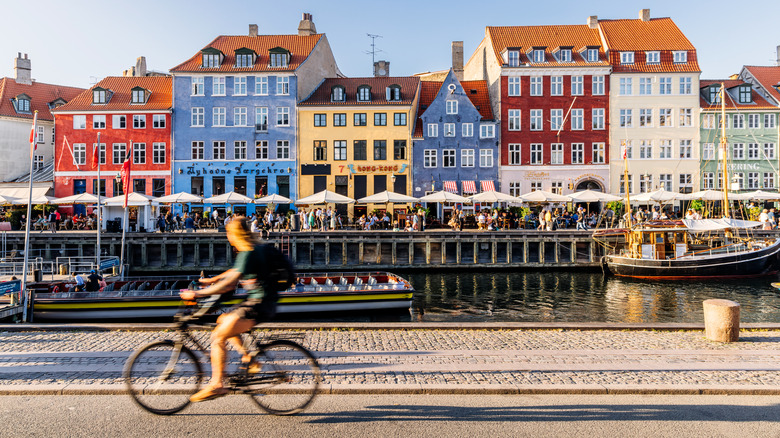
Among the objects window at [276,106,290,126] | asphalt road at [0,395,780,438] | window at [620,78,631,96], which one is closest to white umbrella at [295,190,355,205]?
window at [276,106,290,126]

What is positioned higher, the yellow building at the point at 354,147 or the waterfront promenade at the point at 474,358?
the yellow building at the point at 354,147

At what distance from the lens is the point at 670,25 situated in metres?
47.6

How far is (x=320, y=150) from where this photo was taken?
4503cm

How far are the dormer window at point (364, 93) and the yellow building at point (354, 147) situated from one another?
46cm

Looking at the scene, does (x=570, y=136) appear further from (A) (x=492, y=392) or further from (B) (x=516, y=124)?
(A) (x=492, y=392)

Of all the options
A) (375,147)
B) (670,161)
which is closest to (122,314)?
(375,147)

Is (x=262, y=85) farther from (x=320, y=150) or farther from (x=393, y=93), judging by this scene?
(x=393, y=93)

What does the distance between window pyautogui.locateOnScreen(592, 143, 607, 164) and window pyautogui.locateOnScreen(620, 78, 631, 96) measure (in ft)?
14.4

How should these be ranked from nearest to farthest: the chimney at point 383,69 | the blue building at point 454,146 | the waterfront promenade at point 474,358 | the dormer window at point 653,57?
the waterfront promenade at point 474,358 → the blue building at point 454,146 → the dormer window at point 653,57 → the chimney at point 383,69

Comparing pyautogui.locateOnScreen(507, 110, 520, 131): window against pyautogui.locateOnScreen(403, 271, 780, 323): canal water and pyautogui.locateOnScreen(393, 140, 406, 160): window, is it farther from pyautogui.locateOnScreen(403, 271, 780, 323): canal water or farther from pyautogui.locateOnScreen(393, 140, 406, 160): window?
pyautogui.locateOnScreen(403, 271, 780, 323): canal water

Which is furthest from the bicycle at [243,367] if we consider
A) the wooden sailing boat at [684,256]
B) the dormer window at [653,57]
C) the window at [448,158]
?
the dormer window at [653,57]

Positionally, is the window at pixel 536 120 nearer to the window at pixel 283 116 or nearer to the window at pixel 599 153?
the window at pixel 599 153

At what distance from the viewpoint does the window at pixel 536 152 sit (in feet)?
148

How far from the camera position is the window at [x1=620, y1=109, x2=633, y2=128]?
148 ft
